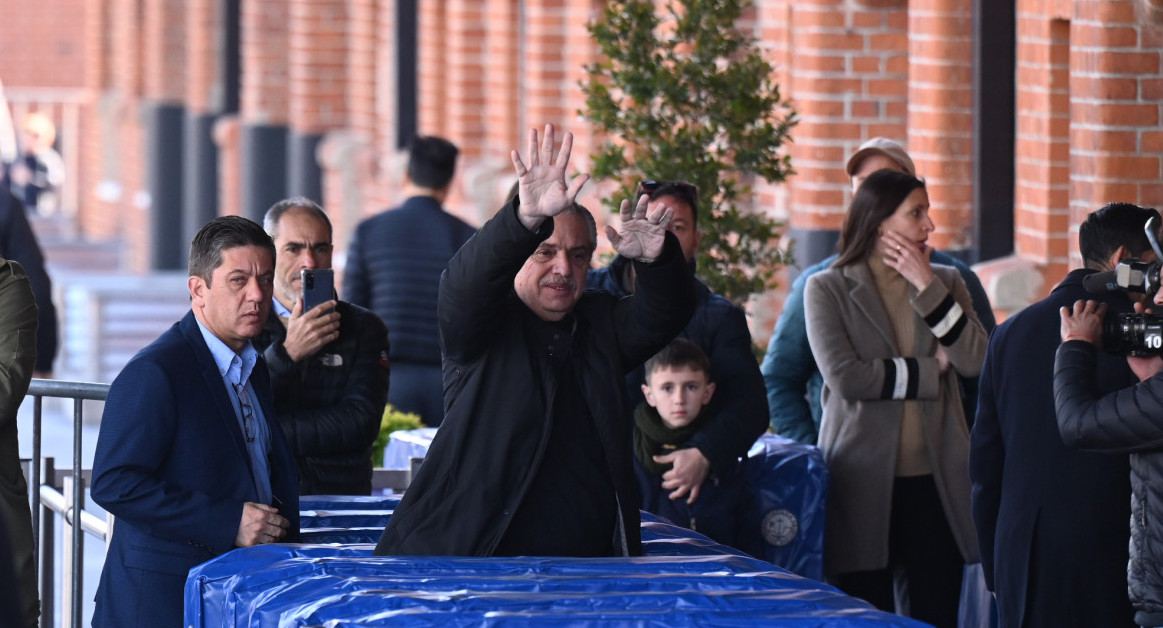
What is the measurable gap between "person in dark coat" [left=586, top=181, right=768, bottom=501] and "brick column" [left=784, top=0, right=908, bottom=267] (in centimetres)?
303

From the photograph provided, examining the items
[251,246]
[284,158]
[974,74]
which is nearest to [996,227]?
[974,74]

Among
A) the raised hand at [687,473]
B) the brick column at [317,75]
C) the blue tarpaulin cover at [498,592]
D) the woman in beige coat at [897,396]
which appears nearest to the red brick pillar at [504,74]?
the brick column at [317,75]

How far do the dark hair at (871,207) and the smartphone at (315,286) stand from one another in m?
1.57

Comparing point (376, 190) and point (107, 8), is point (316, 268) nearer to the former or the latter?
point (376, 190)

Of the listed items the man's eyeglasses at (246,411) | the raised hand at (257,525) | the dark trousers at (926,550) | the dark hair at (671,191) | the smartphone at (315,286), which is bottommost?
the dark trousers at (926,550)

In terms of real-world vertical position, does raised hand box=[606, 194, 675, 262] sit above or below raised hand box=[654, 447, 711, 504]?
above

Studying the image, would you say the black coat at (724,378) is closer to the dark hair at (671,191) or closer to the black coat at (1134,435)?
the dark hair at (671,191)

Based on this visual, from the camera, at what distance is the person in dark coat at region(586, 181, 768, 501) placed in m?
6.45

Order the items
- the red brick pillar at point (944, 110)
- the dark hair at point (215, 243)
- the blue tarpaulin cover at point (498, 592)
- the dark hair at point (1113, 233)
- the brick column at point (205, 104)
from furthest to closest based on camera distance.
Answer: the brick column at point (205, 104), the red brick pillar at point (944, 110), the dark hair at point (1113, 233), the dark hair at point (215, 243), the blue tarpaulin cover at point (498, 592)

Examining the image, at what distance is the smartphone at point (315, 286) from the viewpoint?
6.16 m

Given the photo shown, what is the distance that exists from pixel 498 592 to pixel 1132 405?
164 cm

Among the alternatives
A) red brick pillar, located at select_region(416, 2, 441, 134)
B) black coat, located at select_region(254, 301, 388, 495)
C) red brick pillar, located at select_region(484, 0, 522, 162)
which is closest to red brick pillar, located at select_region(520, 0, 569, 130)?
red brick pillar, located at select_region(484, 0, 522, 162)

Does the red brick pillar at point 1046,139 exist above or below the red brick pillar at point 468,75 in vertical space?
below

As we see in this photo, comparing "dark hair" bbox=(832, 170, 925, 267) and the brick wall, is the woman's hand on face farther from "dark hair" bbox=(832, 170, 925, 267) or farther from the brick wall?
the brick wall
